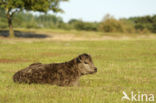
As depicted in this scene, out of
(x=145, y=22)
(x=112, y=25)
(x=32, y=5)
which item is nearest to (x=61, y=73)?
(x=32, y=5)

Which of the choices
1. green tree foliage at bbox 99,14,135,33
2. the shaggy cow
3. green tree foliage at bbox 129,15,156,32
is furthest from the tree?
green tree foliage at bbox 129,15,156,32

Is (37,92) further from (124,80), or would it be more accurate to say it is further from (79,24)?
(79,24)

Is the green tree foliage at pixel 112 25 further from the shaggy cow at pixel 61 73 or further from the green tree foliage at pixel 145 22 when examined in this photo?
the shaggy cow at pixel 61 73

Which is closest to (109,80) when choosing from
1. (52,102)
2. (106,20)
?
(52,102)

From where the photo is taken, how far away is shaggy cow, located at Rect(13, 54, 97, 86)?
10.0 meters

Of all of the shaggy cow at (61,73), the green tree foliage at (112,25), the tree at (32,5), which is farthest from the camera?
the green tree foliage at (112,25)

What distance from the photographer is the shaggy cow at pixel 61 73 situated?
1002 cm

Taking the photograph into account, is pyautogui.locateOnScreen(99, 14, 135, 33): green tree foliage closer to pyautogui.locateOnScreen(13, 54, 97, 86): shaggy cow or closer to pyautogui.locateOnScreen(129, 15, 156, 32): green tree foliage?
pyautogui.locateOnScreen(129, 15, 156, 32): green tree foliage

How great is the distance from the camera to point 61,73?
396 inches

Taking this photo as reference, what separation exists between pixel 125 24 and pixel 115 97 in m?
64.1

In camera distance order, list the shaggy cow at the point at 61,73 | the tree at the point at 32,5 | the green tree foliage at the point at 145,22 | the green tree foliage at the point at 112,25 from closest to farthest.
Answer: the shaggy cow at the point at 61,73, the tree at the point at 32,5, the green tree foliage at the point at 112,25, the green tree foliage at the point at 145,22

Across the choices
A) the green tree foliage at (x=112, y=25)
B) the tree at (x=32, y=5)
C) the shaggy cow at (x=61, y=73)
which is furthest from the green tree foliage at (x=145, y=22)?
the shaggy cow at (x=61, y=73)

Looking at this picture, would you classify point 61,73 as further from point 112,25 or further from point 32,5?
point 112,25

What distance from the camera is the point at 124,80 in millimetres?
12586
